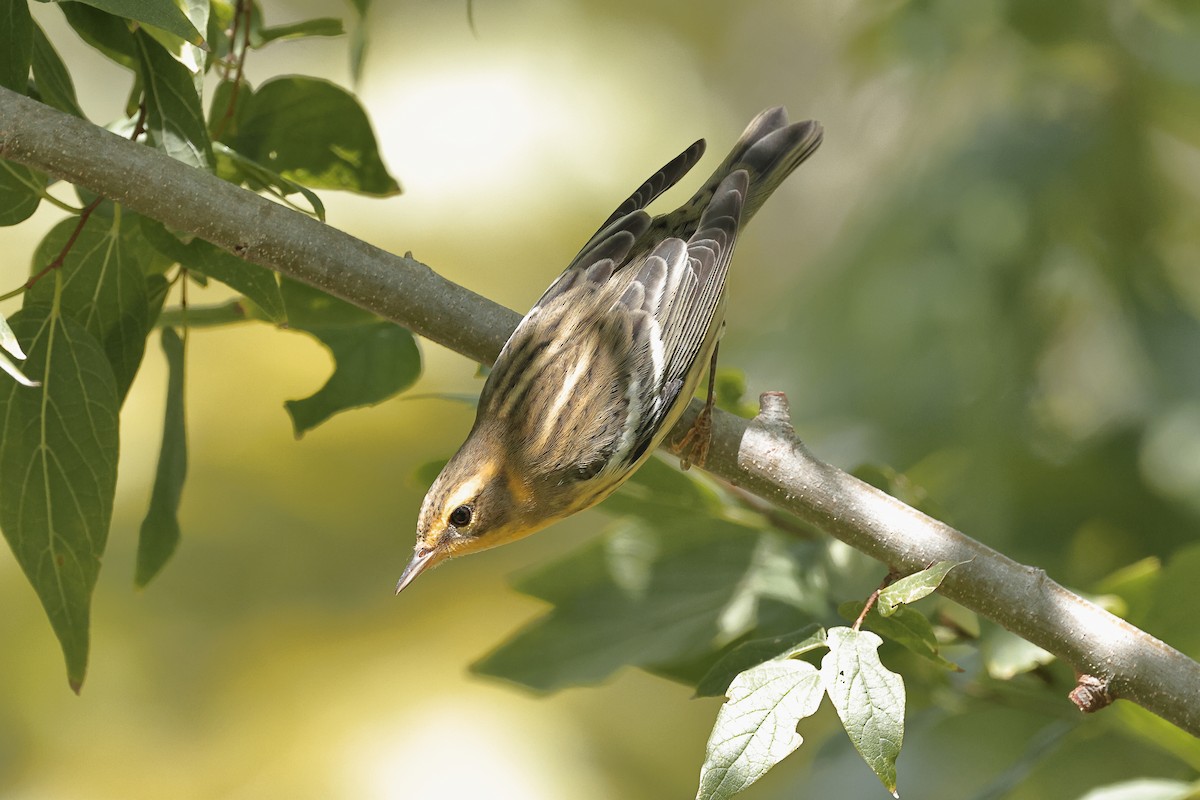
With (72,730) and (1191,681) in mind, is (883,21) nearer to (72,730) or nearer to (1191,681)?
(1191,681)

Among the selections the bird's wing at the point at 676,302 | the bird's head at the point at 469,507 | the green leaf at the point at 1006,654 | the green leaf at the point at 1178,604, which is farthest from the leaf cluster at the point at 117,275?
the green leaf at the point at 1178,604

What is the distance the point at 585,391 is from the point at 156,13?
29.1 inches

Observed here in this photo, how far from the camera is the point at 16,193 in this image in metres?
1.23

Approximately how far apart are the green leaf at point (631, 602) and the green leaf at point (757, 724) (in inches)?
19.0

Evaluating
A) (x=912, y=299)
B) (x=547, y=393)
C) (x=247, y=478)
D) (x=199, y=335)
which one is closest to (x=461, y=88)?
(x=199, y=335)

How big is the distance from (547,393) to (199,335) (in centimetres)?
263

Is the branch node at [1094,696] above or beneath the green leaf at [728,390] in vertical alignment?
beneath

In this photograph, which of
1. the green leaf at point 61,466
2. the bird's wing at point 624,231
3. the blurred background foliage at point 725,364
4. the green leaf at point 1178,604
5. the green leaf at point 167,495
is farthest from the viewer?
the blurred background foliage at point 725,364

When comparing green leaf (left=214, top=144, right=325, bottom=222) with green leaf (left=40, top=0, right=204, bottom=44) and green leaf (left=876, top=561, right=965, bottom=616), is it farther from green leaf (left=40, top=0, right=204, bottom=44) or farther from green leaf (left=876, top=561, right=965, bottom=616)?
green leaf (left=876, top=561, right=965, bottom=616)

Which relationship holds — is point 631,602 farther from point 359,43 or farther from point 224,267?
point 359,43

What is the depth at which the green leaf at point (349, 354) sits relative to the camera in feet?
4.71

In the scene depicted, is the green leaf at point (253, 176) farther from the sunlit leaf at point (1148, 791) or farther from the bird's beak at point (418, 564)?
the sunlit leaf at point (1148, 791)

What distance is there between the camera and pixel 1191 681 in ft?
3.78

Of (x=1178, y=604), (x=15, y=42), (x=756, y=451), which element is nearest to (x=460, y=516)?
(x=756, y=451)
